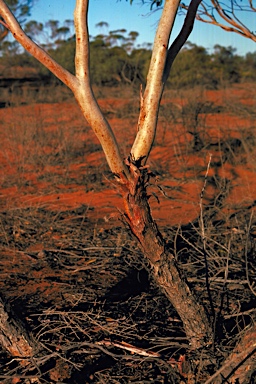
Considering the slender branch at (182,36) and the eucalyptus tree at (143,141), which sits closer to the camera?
the eucalyptus tree at (143,141)

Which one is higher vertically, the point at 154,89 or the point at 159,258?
the point at 154,89

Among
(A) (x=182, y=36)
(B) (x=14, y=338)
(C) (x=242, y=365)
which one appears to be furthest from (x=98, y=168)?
(C) (x=242, y=365)

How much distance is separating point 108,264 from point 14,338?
1629 mm

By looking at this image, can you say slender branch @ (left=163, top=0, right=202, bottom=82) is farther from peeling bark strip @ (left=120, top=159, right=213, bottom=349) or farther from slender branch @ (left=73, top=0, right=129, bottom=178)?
peeling bark strip @ (left=120, top=159, right=213, bottom=349)

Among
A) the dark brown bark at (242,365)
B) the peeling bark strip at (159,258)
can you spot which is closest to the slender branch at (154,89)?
the peeling bark strip at (159,258)

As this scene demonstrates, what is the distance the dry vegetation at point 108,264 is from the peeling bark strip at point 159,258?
85 millimetres

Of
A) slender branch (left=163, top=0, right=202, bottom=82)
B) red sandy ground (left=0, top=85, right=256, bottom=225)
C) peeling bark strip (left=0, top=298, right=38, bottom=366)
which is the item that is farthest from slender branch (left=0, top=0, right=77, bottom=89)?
red sandy ground (left=0, top=85, right=256, bottom=225)

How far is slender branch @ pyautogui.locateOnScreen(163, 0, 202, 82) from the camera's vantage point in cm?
260

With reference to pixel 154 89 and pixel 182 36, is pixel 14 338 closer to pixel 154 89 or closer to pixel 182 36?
pixel 154 89

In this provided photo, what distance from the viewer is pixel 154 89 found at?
253cm

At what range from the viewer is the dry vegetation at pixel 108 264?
263 cm

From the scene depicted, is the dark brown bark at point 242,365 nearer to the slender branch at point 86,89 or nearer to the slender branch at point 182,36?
the slender branch at point 86,89

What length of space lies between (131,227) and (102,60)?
2032 centimetres

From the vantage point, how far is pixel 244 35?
18.6 feet
